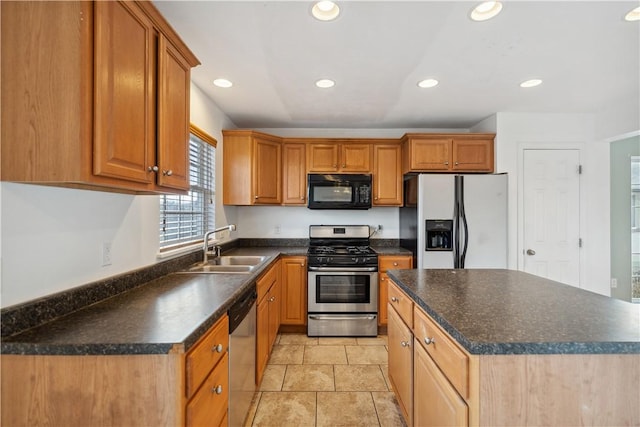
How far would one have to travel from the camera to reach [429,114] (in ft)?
10.8

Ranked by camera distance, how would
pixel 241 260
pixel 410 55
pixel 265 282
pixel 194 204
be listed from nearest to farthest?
pixel 410 55
pixel 265 282
pixel 194 204
pixel 241 260

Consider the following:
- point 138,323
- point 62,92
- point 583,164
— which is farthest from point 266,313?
point 583,164

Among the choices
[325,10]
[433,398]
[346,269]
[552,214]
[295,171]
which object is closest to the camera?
[433,398]

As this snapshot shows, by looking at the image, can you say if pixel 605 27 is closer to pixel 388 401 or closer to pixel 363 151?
pixel 363 151

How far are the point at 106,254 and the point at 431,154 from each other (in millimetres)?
3092

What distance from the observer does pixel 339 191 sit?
356 centimetres

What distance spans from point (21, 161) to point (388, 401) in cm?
239

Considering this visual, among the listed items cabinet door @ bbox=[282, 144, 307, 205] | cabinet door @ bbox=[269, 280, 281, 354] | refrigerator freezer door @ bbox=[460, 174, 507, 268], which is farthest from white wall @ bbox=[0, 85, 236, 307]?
refrigerator freezer door @ bbox=[460, 174, 507, 268]

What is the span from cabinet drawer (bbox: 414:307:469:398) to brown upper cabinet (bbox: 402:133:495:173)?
2.24 meters

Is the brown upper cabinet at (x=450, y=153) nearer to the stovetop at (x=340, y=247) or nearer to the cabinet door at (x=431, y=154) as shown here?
the cabinet door at (x=431, y=154)

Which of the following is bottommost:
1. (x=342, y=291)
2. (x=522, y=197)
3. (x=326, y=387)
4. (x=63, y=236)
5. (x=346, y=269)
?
(x=326, y=387)

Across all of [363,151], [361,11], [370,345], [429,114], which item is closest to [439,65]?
[361,11]

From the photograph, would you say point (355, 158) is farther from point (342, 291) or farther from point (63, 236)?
point (63, 236)

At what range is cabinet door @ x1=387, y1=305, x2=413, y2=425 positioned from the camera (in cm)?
159
